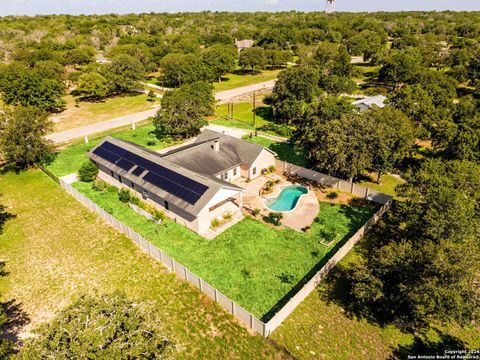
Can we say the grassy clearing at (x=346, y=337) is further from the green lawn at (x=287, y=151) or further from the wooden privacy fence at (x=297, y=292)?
the green lawn at (x=287, y=151)

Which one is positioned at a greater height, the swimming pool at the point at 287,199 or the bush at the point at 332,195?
the bush at the point at 332,195

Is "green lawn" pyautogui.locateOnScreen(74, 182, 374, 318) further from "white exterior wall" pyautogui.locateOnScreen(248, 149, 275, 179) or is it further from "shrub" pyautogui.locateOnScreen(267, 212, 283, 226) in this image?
"white exterior wall" pyautogui.locateOnScreen(248, 149, 275, 179)

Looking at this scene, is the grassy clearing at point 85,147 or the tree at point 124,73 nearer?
the grassy clearing at point 85,147

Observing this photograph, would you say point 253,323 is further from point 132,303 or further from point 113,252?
point 113,252

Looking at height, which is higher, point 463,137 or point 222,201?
point 463,137

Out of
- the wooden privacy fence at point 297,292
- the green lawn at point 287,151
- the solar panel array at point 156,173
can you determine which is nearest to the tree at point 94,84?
the solar panel array at point 156,173

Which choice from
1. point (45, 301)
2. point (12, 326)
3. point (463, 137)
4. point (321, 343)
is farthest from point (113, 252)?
point (463, 137)

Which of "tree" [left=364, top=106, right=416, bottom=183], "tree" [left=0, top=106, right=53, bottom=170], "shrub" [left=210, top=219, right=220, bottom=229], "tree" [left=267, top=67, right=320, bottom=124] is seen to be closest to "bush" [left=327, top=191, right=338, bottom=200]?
"tree" [left=364, top=106, right=416, bottom=183]
